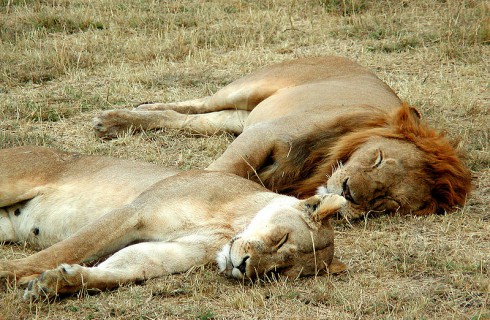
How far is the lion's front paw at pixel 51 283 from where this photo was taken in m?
3.69

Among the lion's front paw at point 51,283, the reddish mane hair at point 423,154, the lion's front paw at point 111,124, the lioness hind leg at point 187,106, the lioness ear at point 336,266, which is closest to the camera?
the lion's front paw at point 51,283

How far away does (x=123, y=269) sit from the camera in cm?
398

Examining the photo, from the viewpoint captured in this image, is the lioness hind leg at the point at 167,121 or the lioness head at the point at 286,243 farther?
the lioness hind leg at the point at 167,121

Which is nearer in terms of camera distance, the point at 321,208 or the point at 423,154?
the point at 321,208

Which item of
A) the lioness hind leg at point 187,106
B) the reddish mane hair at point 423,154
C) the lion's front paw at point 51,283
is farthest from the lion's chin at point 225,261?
the lioness hind leg at point 187,106

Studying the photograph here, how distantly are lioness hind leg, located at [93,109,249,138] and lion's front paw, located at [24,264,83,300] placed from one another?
9.13 feet

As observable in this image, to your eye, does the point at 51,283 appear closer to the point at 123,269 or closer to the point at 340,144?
the point at 123,269

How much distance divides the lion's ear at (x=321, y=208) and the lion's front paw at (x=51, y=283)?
1.03 metres

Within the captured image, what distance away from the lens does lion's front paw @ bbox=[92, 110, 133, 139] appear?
21.1 ft

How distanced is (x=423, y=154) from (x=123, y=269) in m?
2.02

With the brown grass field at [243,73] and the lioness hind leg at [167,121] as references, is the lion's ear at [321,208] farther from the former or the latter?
the lioness hind leg at [167,121]

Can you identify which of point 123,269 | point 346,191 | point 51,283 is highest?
point 51,283

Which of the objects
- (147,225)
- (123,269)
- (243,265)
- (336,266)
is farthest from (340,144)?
(123,269)

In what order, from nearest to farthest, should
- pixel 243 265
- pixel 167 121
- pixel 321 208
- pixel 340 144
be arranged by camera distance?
1. pixel 243 265
2. pixel 321 208
3. pixel 340 144
4. pixel 167 121
